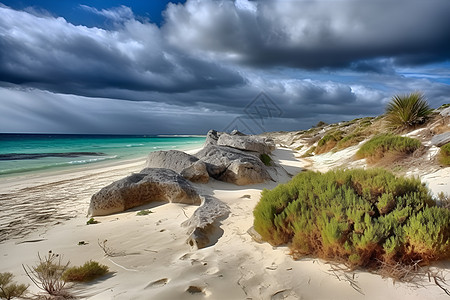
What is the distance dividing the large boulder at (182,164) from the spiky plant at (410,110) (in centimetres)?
1227

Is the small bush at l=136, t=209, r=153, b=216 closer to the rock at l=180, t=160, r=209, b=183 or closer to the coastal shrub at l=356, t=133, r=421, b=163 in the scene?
the rock at l=180, t=160, r=209, b=183

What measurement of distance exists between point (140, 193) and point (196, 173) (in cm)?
235

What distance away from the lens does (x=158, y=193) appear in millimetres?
7707

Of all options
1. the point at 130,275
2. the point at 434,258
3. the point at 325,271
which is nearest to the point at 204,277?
the point at 130,275

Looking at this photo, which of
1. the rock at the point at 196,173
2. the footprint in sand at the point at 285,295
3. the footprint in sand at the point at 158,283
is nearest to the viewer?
the footprint in sand at the point at 285,295

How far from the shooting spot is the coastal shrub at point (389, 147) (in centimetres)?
1056

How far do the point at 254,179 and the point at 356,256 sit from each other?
714 cm

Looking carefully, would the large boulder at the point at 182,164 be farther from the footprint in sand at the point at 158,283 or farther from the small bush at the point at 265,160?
the footprint in sand at the point at 158,283

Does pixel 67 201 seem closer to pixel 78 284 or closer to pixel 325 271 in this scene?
pixel 78 284

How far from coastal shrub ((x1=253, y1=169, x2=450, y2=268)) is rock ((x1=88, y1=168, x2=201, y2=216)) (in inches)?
136

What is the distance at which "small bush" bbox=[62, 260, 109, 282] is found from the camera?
3576 mm

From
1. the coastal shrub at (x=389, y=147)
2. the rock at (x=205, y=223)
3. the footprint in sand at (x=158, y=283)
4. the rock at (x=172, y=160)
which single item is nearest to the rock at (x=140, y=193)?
the rock at (x=205, y=223)

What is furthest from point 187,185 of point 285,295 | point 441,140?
point 441,140

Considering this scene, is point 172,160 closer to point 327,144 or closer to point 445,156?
point 445,156
